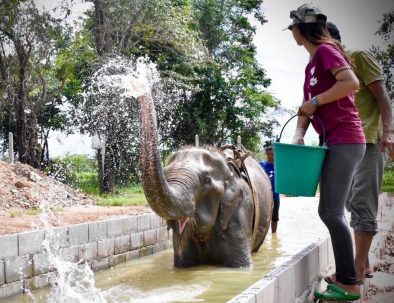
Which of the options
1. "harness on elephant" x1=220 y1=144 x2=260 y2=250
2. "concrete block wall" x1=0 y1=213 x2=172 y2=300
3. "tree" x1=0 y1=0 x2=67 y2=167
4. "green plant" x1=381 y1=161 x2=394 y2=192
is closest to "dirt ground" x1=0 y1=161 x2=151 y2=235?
"concrete block wall" x1=0 y1=213 x2=172 y2=300

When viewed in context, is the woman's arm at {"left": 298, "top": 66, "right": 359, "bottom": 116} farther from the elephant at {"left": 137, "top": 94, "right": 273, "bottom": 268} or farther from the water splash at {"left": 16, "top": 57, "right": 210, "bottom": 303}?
the elephant at {"left": 137, "top": 94, "right": 273, "bottom": 268}

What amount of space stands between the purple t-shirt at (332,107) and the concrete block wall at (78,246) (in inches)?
141

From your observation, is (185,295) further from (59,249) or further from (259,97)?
(259,97)

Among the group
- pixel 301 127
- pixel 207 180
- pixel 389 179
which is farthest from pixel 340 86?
pixel 389 179

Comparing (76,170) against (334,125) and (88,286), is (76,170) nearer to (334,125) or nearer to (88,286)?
(88,286)

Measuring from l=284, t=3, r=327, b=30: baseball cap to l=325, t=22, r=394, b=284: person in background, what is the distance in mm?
506

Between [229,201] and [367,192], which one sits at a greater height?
[367,192]

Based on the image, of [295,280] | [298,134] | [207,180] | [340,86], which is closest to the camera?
[340,86]

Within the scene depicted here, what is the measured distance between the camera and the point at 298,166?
430 cm

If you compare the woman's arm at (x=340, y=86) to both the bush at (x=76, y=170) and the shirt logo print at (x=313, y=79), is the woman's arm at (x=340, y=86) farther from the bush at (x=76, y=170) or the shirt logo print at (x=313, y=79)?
the bush at (x=76, y=170)

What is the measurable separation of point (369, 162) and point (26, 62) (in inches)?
635

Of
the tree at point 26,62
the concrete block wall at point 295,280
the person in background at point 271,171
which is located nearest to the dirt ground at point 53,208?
the concrete block wall at point 295,280

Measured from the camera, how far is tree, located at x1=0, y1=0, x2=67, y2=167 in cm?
1897

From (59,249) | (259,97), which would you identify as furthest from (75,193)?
(259,97)
